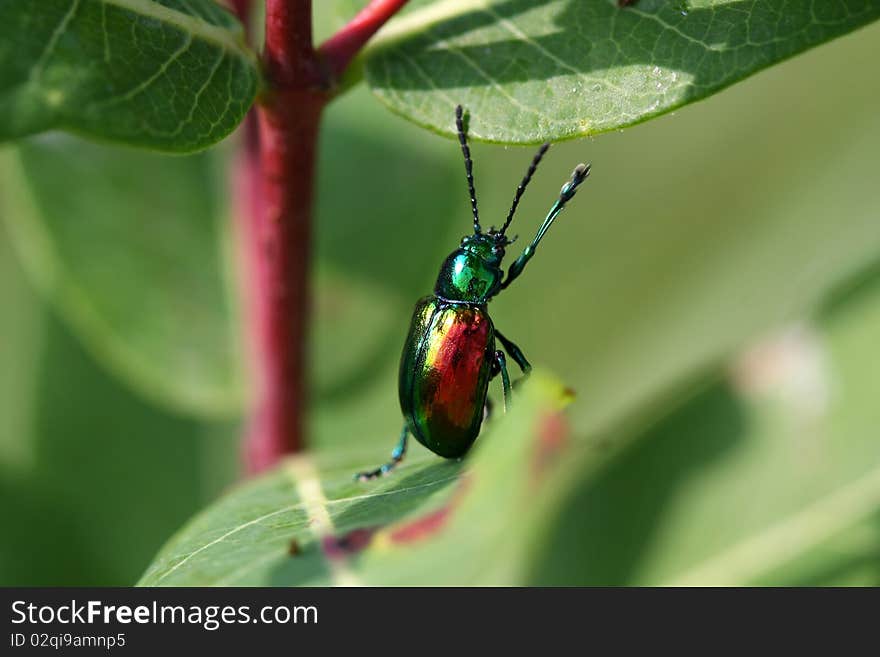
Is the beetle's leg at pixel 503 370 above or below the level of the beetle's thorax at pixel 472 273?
below

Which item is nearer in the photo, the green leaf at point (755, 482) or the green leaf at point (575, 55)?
the green leaf at point (575, 55)

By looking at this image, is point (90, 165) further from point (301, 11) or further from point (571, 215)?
point (571, 215)

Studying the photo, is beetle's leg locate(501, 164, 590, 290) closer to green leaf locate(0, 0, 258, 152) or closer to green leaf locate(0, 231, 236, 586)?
green leaf locate(0, 0, 258, 152)

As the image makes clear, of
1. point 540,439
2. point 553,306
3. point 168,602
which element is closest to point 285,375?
point 168,602

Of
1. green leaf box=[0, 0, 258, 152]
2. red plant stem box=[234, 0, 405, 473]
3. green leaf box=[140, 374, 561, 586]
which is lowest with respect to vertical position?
green leaf box=[140, 374, 561, 586]

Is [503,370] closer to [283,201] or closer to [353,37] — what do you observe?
[283,201]

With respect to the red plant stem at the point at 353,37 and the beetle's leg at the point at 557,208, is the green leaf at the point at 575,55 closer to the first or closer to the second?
the red plant stem at the point at 353,37

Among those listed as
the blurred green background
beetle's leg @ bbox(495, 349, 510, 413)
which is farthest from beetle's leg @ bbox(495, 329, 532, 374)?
the blurred green background

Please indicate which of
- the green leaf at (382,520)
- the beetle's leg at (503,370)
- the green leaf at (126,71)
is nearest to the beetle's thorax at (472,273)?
the beetle's leg at (503,370)
